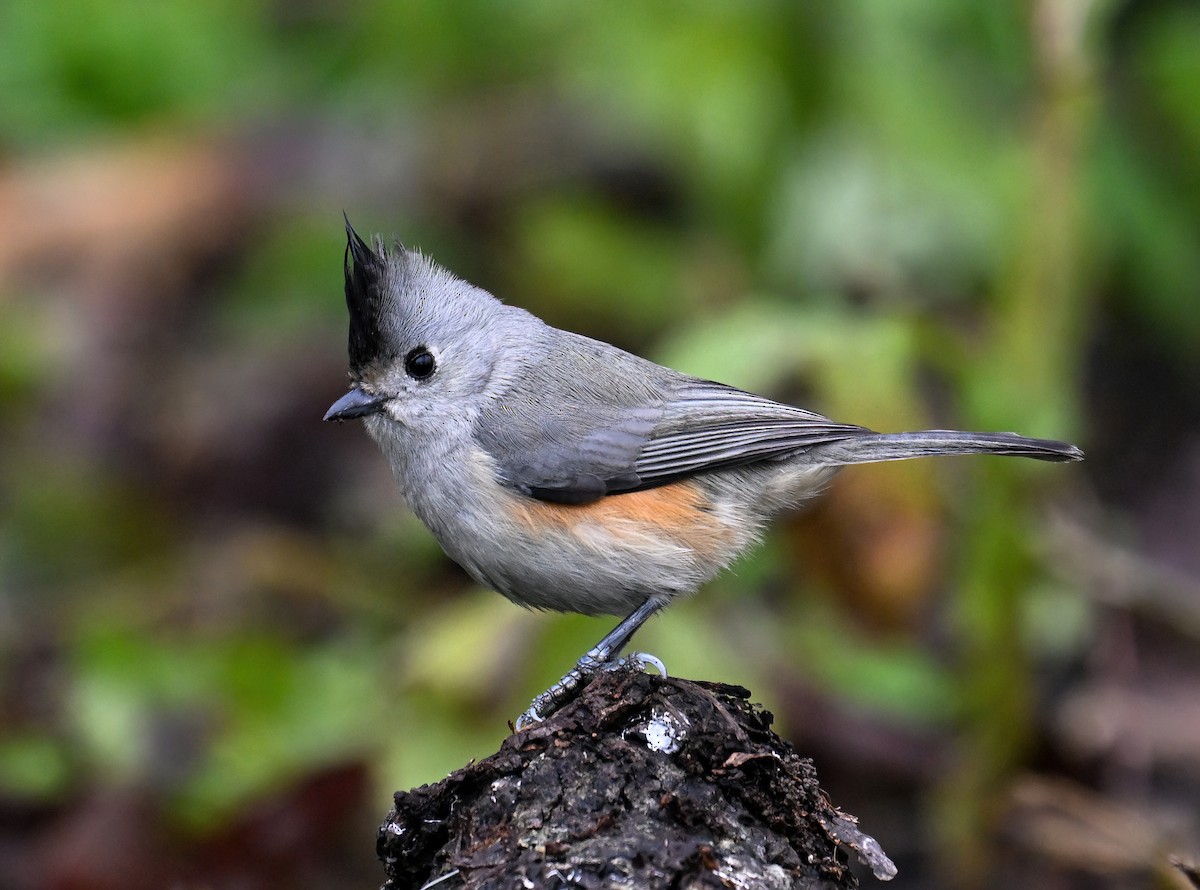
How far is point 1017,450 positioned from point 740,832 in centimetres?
164

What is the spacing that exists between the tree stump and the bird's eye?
1605 mm

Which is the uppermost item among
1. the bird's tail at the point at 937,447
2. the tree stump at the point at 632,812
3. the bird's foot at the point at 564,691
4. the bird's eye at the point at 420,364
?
the bird's eye at the point at 420,364

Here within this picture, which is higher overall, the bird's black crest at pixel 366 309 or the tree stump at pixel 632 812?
the bird's black crest at pixel 366 309

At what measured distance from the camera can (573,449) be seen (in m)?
4.11

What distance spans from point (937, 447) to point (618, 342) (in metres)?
4.53

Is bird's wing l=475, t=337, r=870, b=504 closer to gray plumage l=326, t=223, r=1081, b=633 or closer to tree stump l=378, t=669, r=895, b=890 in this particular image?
gray plumage l=326, t=223, r=1081, b=633

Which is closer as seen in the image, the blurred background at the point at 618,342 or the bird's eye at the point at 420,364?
the bird's eye at the point at 420,364

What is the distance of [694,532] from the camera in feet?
13.2

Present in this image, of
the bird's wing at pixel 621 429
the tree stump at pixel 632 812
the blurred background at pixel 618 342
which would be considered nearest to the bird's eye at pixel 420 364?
the bird's wing at pixel 621 429

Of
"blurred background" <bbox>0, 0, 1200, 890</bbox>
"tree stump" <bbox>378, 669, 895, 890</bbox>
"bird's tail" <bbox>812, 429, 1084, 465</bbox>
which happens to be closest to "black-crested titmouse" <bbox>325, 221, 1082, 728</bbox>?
"bird's tail" <bbox>812, 429, 1084, 465</bbox>

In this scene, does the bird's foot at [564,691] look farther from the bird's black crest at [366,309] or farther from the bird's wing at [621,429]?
the bird's black crest at [366,309]

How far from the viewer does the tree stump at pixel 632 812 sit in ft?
8.43

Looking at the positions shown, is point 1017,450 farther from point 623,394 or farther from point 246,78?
point 246,78

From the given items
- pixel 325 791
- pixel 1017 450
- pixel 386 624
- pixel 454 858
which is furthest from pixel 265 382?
pixel 454 858
